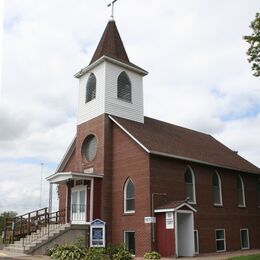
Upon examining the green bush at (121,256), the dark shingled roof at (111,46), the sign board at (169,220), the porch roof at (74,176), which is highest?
the dark shingled roof at (111,46)

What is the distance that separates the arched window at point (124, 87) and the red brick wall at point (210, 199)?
6.31m

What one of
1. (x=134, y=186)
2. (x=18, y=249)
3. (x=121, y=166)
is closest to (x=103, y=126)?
(x=121, y=166)

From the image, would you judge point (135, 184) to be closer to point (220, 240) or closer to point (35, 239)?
point (35, 239)

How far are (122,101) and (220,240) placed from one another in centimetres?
1137

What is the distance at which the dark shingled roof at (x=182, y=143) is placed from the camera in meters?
26.5

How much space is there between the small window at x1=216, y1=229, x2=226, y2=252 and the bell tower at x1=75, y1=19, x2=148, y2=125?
9.24 meters

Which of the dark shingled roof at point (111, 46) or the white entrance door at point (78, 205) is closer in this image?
the white entrance door at point (78, 205)

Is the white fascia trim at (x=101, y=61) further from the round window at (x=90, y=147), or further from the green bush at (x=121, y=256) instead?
the green bush at (x=121, y=256)

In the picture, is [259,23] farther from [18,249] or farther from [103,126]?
[18,249]

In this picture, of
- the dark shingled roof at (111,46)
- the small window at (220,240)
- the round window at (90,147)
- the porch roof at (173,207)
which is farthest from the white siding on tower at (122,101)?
the small window at (220,240)

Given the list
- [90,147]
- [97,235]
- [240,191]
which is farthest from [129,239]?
[240,191]

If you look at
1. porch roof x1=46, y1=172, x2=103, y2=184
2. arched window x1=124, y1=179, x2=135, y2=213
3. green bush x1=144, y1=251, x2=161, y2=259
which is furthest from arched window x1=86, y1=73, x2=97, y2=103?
green bush x1=144, y1=251, x2=161, y2=259

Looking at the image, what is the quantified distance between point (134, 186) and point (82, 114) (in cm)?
761

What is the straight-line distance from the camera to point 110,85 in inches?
1132
